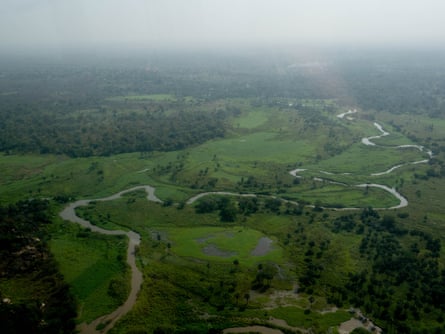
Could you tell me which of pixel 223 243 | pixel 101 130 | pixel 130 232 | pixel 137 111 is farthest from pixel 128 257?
pixel 137 111

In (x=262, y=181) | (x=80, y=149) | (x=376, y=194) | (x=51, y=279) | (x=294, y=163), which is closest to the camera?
(x=51, y=279)

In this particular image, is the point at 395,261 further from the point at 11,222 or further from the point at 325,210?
the point at 11,222

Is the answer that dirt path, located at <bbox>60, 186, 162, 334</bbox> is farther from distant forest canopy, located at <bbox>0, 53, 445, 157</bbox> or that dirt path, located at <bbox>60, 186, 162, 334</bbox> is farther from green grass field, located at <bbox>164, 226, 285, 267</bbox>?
distant forest canopy, located at <bbox>0, 53, 445, 157</bbox>

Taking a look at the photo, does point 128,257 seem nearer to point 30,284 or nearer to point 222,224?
point 30,284

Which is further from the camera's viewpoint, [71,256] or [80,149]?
[80,149]

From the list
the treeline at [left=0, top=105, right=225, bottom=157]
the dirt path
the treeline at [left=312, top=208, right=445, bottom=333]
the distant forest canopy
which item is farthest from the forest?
the distant forest canopy

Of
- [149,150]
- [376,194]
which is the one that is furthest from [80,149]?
[376,194]
